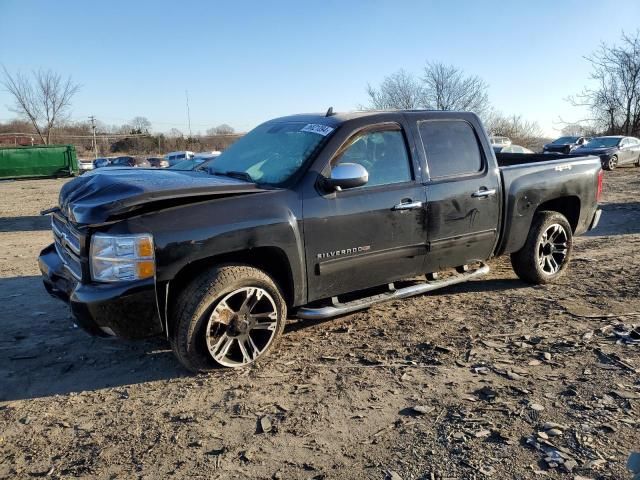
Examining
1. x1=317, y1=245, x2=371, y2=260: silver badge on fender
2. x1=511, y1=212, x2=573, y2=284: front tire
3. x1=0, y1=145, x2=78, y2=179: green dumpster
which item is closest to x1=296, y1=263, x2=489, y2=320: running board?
x1=317, y1=245, x2=371, y2=260: silver badge on fender

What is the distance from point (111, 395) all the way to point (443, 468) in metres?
2.17

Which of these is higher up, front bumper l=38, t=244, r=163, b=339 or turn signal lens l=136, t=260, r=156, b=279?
turn signal lens l=136, t=260, r=156, b=279

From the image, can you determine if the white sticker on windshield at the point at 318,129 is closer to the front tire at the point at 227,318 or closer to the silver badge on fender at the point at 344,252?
the silver badge on fender at the point at 344,252

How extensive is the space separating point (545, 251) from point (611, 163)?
20.4 meters

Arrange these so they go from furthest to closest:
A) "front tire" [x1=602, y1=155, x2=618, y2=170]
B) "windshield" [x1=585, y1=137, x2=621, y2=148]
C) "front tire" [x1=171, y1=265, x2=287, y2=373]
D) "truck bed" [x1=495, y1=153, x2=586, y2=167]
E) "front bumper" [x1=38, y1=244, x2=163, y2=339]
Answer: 1. "windshield" [x1=585, y1=137, x2=621, y2=148]
2. "front tire" [x1=602, y1=155, x2=618, y2=170]
3. "truck bed" [x1=495, y1=153, x2=586, y2=167]
4. "front tire" [x1=171, y1=265, x2=287, y2=373]
5. "front bumper" [x1=38, y1=244, x2=163, y2=339]

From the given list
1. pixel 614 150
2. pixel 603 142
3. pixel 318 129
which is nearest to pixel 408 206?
pixel 318 129

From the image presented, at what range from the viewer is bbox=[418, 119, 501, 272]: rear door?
446 cm

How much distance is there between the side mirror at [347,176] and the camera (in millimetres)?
3697

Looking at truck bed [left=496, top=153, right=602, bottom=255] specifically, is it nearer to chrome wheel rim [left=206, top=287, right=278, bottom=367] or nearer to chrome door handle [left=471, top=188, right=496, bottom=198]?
chrome door handle [left=471, top=188, right=496, bottom=198]

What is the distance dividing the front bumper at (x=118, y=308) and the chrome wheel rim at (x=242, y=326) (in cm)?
41

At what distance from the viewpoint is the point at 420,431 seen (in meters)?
2.82

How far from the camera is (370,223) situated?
4016mm

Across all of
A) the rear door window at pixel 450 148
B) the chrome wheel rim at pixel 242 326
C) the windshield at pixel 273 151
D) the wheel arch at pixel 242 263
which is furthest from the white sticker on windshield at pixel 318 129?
the chrome wheel rim at pixel 242 326

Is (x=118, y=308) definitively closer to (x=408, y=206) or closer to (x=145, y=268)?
(x=145, y=268)
